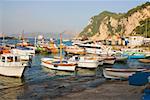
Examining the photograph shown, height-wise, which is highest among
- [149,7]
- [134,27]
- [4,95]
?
[149,7]

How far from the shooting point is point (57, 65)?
172ft

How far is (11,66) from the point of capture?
4372cm

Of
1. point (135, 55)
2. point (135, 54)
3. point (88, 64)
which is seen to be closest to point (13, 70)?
point (88, 64)

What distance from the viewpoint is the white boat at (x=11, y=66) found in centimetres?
4353

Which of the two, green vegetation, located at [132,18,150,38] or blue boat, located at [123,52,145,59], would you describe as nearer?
blue boat, located at [123,52,145,59]

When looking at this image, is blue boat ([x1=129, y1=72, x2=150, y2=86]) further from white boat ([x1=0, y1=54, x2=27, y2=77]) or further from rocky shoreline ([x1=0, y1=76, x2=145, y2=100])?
white boat ([x1=0, y1=54, x2=27, y2=77])

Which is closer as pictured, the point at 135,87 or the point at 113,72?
the point at 135,87

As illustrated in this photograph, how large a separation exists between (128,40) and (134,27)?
5672 centimetres

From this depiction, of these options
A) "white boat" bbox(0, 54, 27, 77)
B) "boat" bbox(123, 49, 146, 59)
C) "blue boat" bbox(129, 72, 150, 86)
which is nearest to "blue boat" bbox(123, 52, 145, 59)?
"boat" bbox(123, 49, 146, 59)

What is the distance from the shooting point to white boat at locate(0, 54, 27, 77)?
4353 cm

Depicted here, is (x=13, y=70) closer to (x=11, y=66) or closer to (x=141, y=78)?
(x=11, y=66)

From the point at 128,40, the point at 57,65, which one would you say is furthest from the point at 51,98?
the point at 128,40

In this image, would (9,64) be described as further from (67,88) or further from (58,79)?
(67,88)

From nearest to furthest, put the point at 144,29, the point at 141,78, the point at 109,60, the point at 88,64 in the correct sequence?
the point at 141,78 < the point at 88,64 < the point at 109,60 < the point at 144,29
